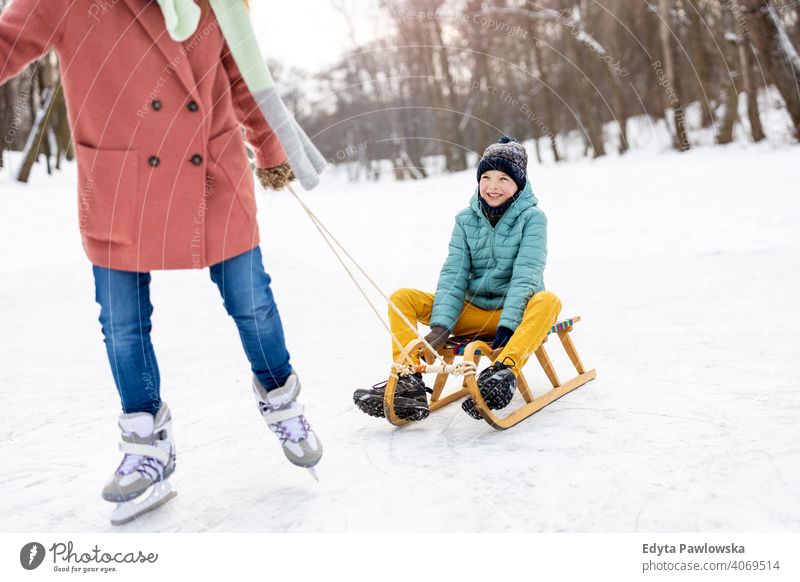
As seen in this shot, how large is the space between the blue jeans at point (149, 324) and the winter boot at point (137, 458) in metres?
0.03

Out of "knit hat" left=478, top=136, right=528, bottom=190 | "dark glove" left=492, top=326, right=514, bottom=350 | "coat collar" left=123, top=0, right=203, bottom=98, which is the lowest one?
"dark glove" left=492, top=326, right=514, bottom=350

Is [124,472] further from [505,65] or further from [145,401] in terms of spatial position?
[505,65]

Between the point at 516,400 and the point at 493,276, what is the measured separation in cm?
51

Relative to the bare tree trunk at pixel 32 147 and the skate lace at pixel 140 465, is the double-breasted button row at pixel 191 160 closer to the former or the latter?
the skate lace at pixel 140 465

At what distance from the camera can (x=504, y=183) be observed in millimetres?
3139

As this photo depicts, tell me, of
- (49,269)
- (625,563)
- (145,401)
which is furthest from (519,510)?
(49,269)

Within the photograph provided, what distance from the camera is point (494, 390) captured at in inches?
105

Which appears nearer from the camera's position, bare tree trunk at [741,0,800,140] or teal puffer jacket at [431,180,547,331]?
teal puffer jacket at [431,180,547,331]

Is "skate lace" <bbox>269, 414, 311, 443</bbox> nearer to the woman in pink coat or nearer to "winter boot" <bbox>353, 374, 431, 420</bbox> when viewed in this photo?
the woman in pink coat

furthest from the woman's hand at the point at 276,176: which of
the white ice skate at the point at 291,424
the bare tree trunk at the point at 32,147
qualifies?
the bare tree trunk at the point at 32,147

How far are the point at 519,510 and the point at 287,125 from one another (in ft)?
3.85

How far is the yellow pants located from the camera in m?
2.84

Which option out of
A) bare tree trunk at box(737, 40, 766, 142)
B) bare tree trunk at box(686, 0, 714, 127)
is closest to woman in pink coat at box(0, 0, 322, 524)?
bare tree trunk at box(686, 0, 714, 127)

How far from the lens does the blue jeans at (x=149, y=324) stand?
6.66 feet
